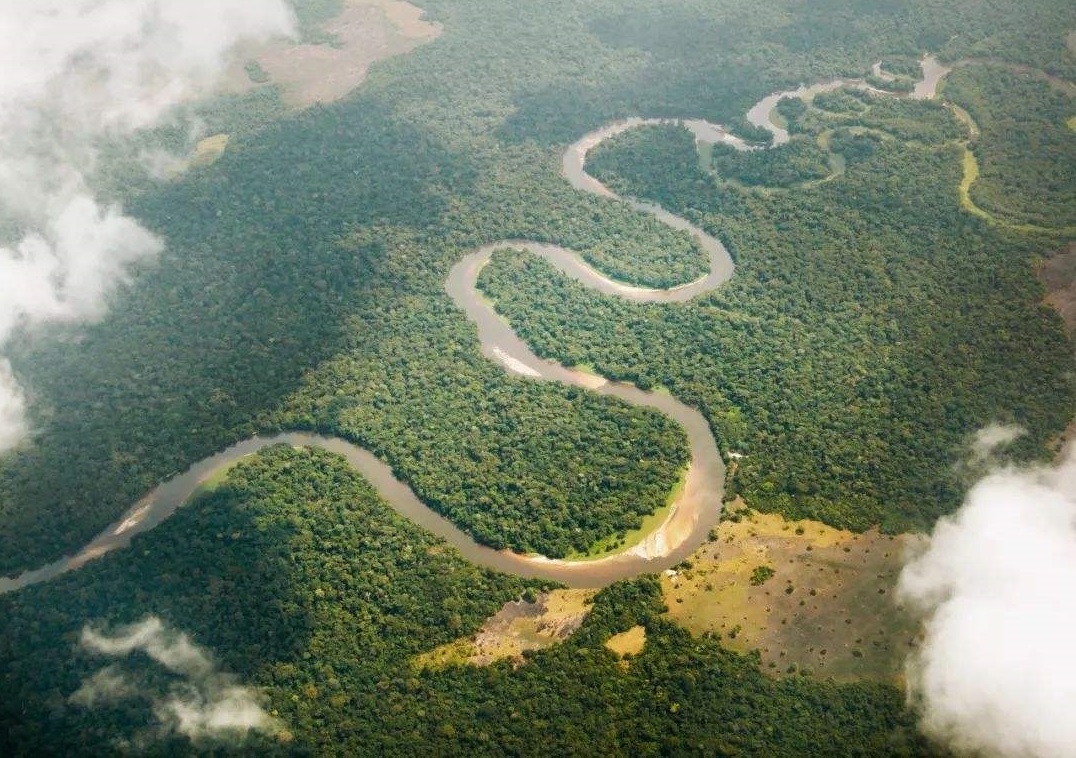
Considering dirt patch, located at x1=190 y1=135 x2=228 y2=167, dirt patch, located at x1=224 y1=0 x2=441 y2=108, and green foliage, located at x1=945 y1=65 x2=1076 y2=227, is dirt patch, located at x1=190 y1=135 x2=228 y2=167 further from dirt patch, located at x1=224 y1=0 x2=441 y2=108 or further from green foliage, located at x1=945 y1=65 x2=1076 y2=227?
green foliage, located at x1=945 y1=65 x2=1076 y2=227

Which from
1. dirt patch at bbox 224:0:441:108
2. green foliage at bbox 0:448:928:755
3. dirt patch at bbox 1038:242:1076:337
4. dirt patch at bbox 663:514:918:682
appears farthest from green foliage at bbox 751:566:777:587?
dirt patch at bbox 224:0:441:108

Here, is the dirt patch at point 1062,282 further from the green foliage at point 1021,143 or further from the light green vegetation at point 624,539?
the light green vegetation at point 624,539

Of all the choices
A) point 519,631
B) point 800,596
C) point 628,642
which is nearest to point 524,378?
point 519,631

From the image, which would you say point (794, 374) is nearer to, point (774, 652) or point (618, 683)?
point (774, 652)

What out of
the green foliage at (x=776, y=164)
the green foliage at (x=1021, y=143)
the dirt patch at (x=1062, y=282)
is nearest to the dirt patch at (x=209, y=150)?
the green foliage at (x=776, y=164)

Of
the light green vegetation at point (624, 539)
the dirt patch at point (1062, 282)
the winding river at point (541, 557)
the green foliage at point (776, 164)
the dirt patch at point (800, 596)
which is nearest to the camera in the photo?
the dirt patch at point (800, 596)

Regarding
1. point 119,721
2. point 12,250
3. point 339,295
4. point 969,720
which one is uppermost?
point 12,250

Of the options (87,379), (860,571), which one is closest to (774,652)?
(860,571)
